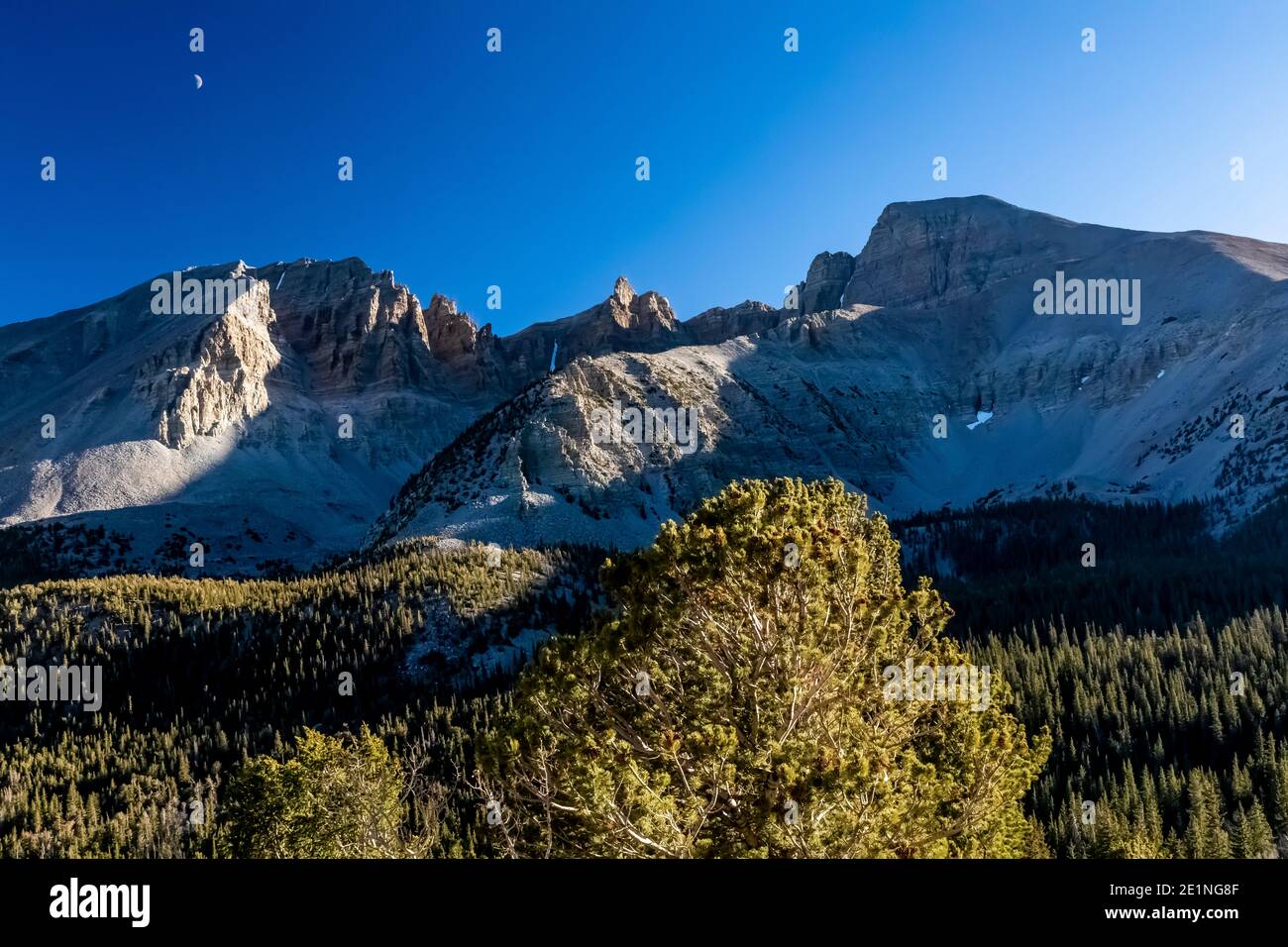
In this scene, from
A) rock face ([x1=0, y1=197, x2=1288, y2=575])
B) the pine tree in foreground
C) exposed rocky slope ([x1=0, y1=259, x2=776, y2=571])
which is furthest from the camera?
exposed rocky slope ([x1=0, y1=259, x2=776, y2=571])

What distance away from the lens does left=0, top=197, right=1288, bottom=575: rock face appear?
119 m

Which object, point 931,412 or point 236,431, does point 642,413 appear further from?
point 236,431

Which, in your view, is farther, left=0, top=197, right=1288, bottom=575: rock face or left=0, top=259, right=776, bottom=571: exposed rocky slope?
left=0, top=259, right=776, bottom=571: exposed rocky slope

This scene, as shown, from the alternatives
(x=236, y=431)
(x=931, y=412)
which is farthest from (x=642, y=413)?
(x=236, y=431)

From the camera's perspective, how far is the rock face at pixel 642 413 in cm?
11925

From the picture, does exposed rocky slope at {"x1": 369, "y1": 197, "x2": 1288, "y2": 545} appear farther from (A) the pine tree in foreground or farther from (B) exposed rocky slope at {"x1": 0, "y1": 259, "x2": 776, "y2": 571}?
(A) the pine tree in foreground

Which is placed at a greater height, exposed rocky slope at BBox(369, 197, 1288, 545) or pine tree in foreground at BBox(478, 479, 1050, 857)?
exposed rocky slope at BBox(369, 197, 1288, 545)

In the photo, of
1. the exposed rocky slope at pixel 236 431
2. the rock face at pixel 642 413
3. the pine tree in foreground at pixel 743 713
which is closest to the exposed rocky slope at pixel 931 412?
the rock face at pixel 642 413

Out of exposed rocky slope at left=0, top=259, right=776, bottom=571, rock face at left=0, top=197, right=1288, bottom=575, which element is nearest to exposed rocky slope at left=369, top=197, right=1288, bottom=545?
rock face at left=0, top=197, right=1288, bottom=575

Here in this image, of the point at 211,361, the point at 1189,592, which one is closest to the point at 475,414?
the point at 211,361

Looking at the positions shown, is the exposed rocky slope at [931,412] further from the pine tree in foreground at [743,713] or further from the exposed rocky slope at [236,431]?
the pine tree in foreground at [743,713]

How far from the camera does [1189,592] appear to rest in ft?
271
